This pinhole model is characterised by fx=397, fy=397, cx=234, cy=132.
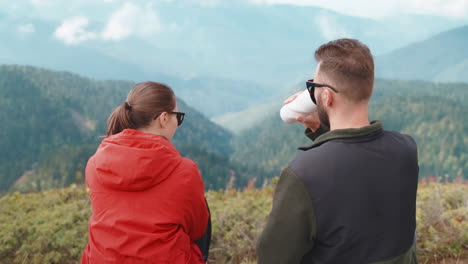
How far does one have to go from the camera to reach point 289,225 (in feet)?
5.37

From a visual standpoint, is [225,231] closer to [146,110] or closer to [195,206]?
[195,206]

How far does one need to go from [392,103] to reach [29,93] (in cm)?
12012

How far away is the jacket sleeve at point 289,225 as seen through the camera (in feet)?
5.30

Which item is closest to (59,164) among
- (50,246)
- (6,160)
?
(6,160)

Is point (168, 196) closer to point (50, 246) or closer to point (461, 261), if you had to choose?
point (50, 246)

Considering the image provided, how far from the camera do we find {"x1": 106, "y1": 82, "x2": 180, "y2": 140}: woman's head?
8.63ft

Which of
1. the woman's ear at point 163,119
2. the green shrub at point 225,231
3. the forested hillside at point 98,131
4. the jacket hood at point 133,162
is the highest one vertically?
the woman's ear at point 163,119

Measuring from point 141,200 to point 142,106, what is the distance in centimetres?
64

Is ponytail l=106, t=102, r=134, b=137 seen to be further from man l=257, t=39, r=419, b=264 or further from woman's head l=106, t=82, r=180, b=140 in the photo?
man l=257, t=39, r=419, b=264

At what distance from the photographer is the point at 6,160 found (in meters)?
107

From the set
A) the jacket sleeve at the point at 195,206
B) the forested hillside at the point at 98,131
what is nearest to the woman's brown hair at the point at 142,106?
the jacket sleeve at the point at 195,206

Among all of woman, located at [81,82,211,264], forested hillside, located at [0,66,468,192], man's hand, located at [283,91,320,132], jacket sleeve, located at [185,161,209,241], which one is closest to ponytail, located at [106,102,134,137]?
woman, located at [81,82,211,264]

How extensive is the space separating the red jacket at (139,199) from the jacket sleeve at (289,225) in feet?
2.80

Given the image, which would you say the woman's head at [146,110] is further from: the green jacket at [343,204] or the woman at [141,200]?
the green jacket at [343,204]
